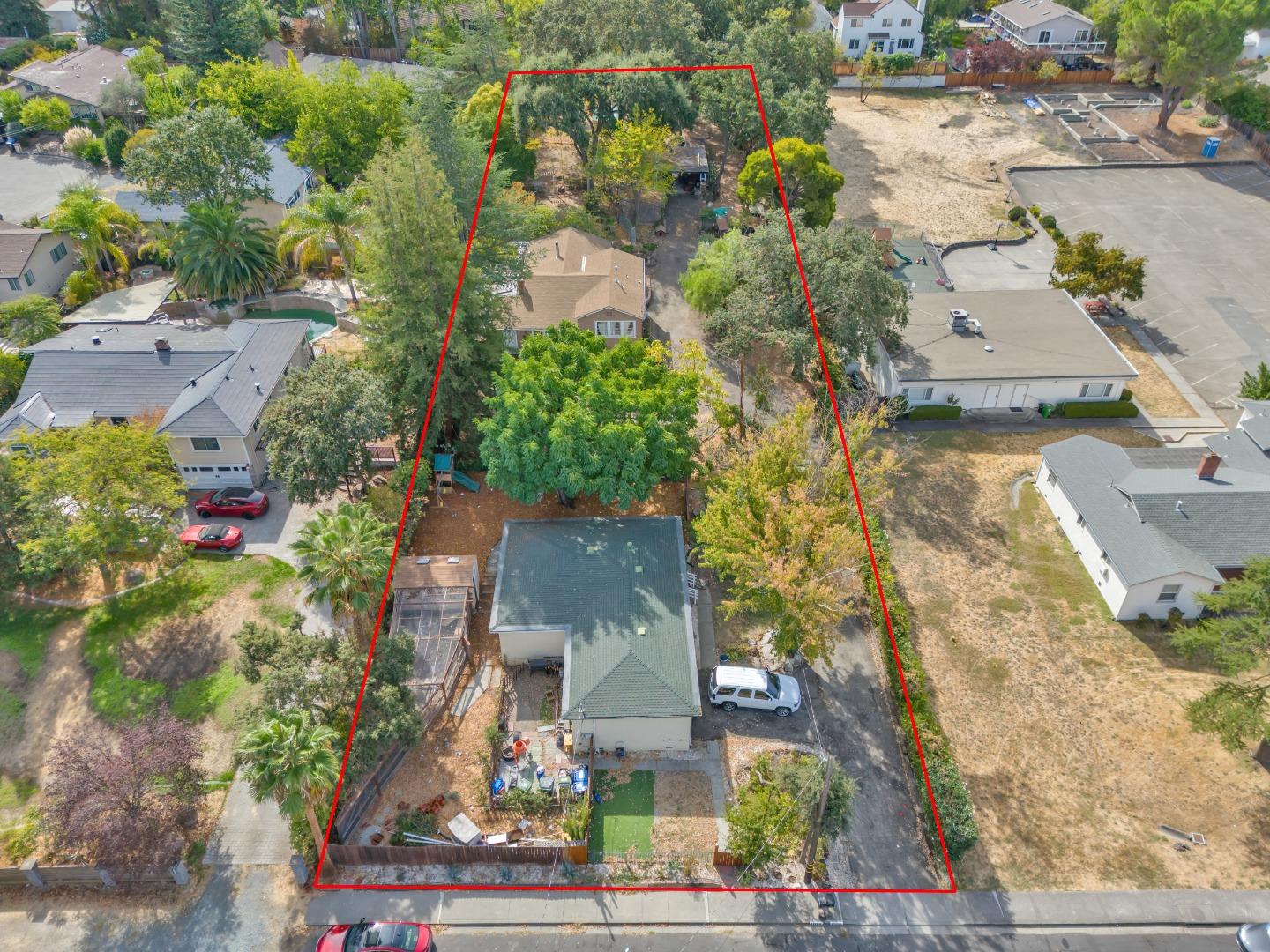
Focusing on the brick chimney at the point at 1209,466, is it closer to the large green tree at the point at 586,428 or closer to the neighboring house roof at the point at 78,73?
the large green tree at the point at 586,428

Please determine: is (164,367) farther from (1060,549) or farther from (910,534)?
(1060,549)

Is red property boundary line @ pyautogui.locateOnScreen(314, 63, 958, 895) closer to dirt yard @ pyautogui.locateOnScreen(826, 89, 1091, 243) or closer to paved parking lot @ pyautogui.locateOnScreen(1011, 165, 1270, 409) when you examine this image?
paved parking lot @ pyautogui.locateOnScreen(1011, 165, 1270, 409)

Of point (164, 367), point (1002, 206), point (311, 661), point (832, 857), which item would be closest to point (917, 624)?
point (832, 857)

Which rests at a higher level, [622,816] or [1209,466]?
[1209,466]

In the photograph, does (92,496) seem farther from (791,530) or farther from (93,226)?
(93,226)

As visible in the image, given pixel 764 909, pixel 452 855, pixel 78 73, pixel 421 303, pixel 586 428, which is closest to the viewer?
pixel 764 909

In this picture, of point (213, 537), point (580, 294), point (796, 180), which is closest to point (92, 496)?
point (213, 537)
